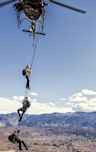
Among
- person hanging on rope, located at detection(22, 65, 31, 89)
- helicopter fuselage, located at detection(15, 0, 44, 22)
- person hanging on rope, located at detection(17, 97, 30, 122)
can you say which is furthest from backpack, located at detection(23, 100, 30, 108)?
helicopter fuselage, located at detection(15, 0, 44, 22)

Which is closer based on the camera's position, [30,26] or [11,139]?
[11,139]

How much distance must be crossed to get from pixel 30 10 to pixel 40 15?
3.67 ft

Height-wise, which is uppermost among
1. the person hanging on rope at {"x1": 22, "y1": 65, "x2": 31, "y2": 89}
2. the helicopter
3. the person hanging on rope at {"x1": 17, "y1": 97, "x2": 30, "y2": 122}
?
the helicopter

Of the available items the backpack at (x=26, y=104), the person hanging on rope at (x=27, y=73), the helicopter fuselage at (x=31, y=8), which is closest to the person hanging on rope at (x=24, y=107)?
the backpack at (x=26, y=104)

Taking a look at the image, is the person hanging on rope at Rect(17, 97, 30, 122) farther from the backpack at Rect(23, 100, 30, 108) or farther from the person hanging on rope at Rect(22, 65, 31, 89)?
the person hanging on rope at Rect(22, 65, 31, 89)

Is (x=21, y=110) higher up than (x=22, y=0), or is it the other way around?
(x=22, y=0)


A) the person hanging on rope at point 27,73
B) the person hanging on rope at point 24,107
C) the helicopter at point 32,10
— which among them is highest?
the helicopter at point 32,10

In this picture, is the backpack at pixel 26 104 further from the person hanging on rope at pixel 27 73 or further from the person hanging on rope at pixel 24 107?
the person hanging on rope at pixel 27 73

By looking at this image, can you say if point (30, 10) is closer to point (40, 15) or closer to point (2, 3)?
point (40, 15)

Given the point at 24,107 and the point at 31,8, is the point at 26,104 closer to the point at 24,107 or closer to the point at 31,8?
the point at 24,107

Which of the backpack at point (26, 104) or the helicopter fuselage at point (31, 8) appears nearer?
the backpack at point (26, 104)

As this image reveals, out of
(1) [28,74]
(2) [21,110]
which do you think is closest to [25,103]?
(2) [21,110]

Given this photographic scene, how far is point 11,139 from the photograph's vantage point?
29594mm

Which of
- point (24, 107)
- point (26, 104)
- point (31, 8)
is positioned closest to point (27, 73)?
point (26, 104)
